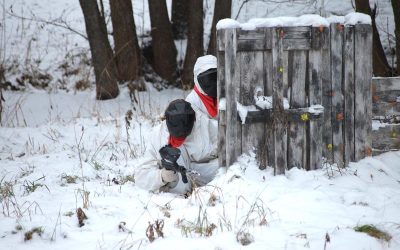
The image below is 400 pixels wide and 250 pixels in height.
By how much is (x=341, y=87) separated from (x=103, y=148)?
11.0ft

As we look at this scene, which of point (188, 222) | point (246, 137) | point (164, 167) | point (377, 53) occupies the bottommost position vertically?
point (188, 222)

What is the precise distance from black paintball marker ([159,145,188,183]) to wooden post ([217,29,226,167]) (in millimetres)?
318

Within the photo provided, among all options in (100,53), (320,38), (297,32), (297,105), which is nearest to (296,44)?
(297,32)

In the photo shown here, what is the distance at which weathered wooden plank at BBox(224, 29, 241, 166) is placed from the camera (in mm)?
3695

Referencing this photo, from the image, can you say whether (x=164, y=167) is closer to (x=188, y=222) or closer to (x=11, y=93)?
(x=188, y=222)

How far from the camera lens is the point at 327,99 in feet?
12.9

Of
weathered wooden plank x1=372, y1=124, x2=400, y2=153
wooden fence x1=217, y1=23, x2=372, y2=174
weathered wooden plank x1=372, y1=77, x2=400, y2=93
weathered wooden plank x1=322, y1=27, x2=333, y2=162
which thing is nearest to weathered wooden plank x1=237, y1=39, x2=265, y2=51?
wooden fence x1=217, y1=23, x2=372, y2=174

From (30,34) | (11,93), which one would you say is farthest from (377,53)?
(30,34)

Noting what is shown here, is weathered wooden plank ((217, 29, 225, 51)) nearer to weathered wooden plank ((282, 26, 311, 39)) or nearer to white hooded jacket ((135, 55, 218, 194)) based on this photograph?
white hooded jacket ((135, 55, 218, 194))

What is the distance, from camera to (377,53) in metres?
8.05

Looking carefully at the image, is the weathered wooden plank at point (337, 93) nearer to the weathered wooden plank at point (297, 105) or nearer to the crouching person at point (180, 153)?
the weathered wooden plank at point (297, 105)

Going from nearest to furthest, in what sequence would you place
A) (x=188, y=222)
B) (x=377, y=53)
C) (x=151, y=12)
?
1. (x=188, y=222)
2. (x=377, y=53)
3. (x=151, y=12)

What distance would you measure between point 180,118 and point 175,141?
0.90ft

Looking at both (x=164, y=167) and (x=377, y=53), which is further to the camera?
(x=377, y=53)
